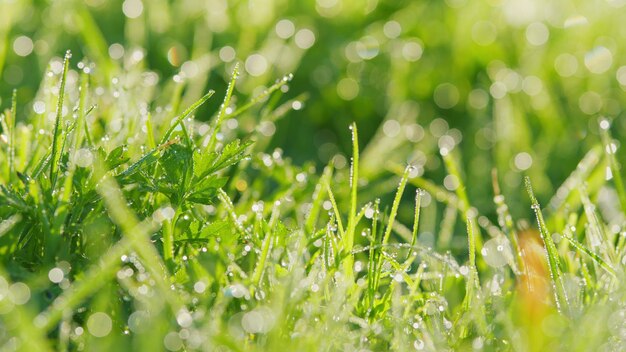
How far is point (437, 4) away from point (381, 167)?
1.05 m

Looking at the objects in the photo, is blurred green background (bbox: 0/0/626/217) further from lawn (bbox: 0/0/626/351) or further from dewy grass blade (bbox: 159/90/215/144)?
dewy grass blade (bbox: 159/90/215/144)

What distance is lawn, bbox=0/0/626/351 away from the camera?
3.93ft

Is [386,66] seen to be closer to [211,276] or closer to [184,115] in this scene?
[184,115]

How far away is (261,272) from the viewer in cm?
127

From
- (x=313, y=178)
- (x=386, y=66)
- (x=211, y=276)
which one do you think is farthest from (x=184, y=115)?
(x=386, y=66)

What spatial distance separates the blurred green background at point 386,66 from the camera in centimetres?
234

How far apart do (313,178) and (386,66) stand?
3.30 ft

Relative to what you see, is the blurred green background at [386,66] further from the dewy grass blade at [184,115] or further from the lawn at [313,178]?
the dewy grass blade at [184,115]

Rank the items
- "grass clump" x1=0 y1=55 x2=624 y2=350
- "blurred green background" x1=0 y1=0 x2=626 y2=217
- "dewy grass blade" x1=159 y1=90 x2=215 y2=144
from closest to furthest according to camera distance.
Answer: "grass clump" x1=0 y1=55 x2=624 y2=350
"dewy grass blade" x1=159 y1=90 x2=215 y2=144
"blurred green background" x1=0 y1=0 x2=626 y2=217

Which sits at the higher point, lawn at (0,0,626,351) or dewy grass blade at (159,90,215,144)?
dewy grass blade at (159,90,215,144)

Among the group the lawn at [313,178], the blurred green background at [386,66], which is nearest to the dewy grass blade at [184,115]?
the lawn at [313,178]

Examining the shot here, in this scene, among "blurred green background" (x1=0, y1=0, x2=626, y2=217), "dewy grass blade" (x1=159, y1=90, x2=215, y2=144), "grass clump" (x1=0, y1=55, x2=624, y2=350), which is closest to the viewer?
"grass clump" (x1=0, y1=55, x2=624, y2=350)

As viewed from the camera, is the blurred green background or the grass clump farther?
the blurred green background

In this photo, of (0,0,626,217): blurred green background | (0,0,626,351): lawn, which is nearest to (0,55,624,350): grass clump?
(0,0,626,351): lawn
